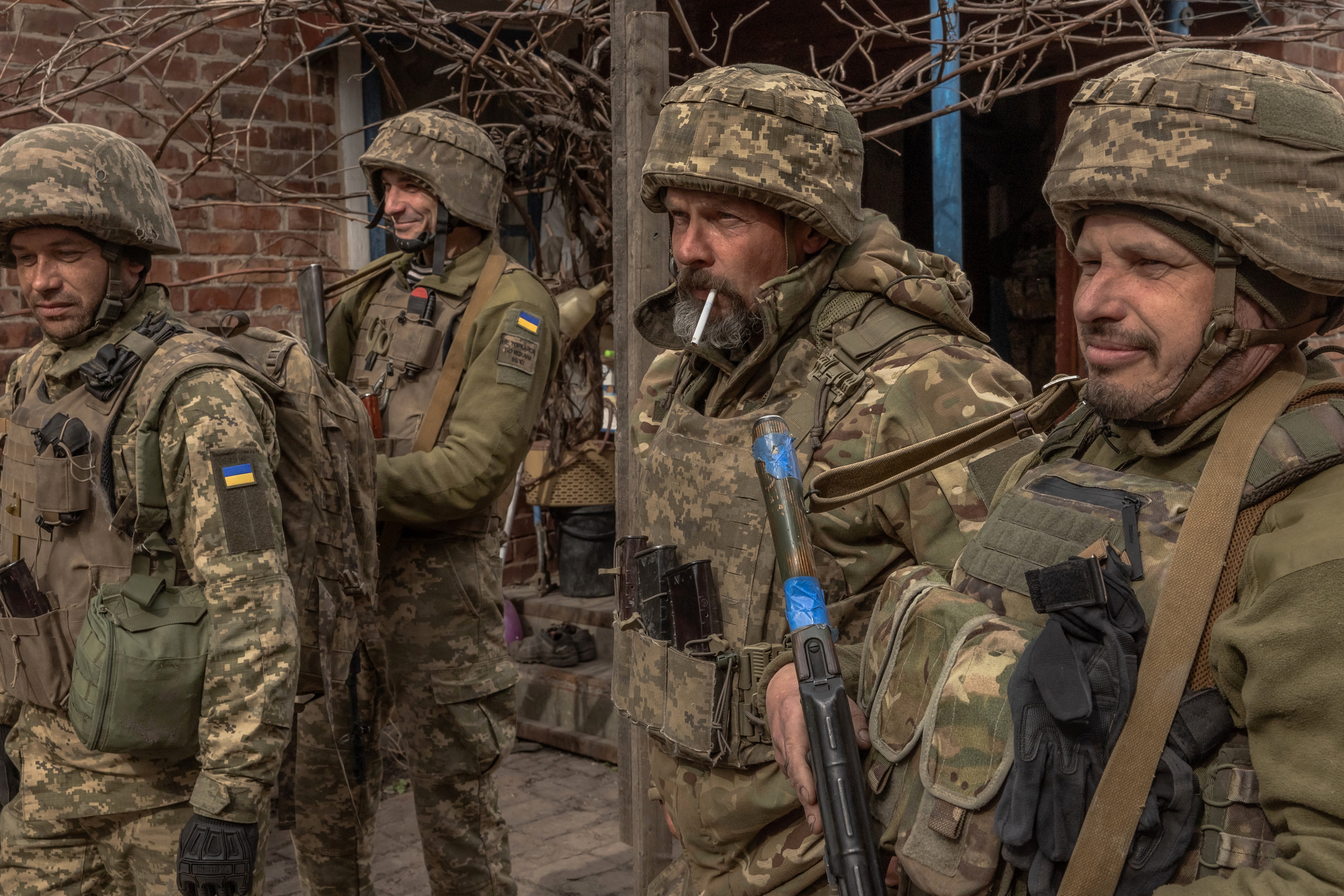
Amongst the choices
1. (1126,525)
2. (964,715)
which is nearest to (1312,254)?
(1126,525)

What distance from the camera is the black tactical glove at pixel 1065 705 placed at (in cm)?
132

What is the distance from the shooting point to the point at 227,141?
5184 millimetres

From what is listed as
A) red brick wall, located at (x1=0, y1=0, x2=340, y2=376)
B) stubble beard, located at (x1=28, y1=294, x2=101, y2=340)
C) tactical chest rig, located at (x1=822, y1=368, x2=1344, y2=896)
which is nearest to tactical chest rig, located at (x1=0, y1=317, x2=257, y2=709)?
stubble beard, located at (x1=28, y1=294, x2=101, y2=340)

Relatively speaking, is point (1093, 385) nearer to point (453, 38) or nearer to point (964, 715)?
point (964, 715)

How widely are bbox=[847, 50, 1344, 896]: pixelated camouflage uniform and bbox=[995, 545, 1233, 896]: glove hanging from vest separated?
1.1 inches

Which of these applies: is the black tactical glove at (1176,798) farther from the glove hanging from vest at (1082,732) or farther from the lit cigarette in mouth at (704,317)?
the lit cigarette in mouth at (704,317)

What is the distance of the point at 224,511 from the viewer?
2514 mm

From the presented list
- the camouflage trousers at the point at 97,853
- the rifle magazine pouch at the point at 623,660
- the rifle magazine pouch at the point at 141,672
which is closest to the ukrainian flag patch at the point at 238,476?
the rifle magazine pouch at the point at 141,672

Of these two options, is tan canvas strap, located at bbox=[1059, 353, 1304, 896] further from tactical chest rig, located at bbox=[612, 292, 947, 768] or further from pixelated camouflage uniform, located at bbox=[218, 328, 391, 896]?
pixelated camouflage uniform, located at bbox=[218, 328, 391, 896]

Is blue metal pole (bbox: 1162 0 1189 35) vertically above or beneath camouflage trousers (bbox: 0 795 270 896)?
above

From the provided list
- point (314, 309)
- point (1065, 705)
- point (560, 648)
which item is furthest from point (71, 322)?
point (560, 648)

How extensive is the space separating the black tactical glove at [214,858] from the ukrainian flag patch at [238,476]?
67 centimetres

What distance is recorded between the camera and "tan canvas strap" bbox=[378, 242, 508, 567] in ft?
12.3

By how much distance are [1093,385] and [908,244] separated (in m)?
0.93
